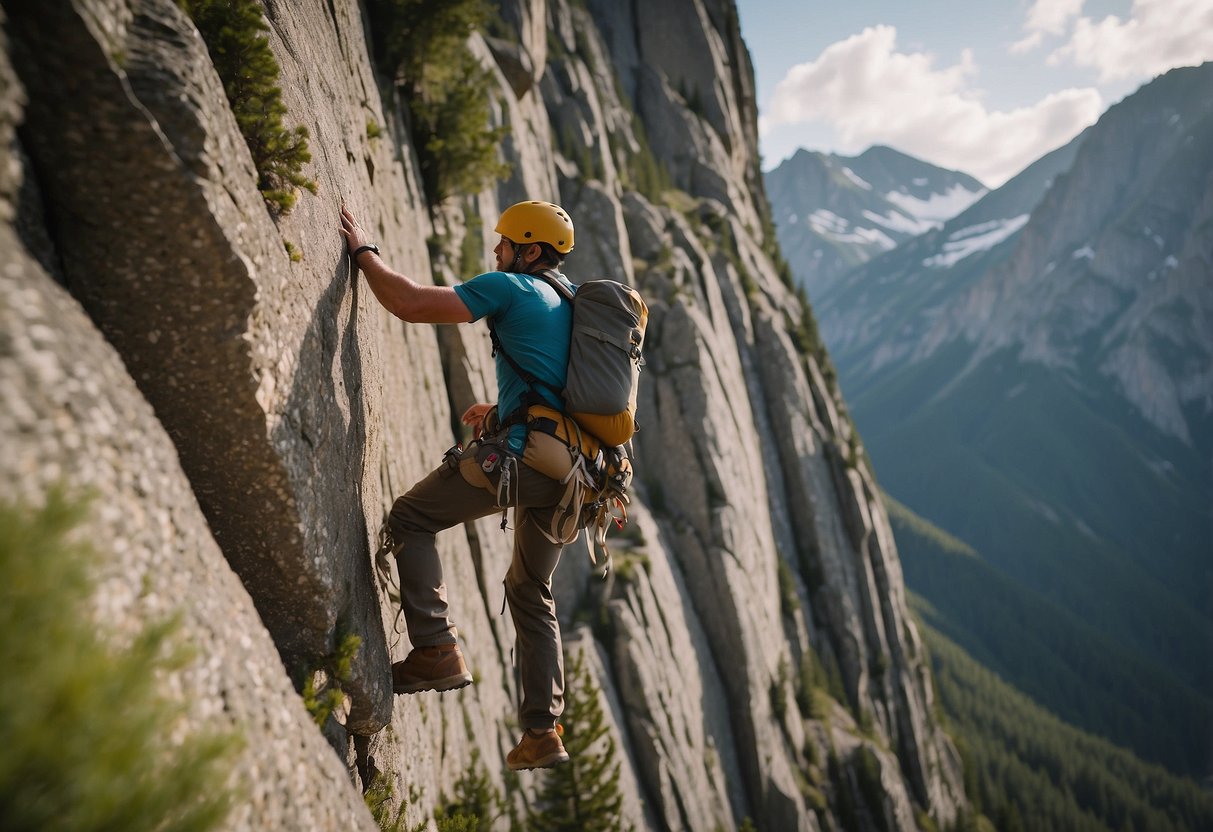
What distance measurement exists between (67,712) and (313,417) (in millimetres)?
3395

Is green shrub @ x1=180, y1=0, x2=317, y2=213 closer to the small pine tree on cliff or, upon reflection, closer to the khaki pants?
the khaki pants

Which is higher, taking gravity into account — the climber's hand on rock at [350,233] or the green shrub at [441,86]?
the green shrub at [441,86]

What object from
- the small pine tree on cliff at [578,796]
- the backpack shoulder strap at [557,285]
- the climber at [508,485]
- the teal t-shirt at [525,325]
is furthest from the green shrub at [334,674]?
the small pine tree on cliff at [578,796]

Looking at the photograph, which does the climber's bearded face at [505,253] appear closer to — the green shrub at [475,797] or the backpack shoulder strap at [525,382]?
the backpack shoulder strap at [525,382]

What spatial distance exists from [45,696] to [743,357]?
48.1 metres

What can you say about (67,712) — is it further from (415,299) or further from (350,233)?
(350,233)

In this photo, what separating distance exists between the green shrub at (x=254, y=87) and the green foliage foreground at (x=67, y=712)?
3.53m

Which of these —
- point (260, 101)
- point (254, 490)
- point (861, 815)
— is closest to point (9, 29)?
point (260, 101)

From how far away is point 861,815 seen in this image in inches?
1713

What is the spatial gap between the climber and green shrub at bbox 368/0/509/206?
10.3 meters

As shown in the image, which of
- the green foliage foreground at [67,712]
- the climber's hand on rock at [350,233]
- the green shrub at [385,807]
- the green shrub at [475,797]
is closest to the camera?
the green foliage foreground at [67,712]

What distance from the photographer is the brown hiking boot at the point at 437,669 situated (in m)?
6.38

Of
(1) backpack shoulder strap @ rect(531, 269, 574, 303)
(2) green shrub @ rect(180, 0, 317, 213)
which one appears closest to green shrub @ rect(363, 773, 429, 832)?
(1) backpack shoulder strap @ rect(531, 269, 574, 303)

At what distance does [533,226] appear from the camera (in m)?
6.73
